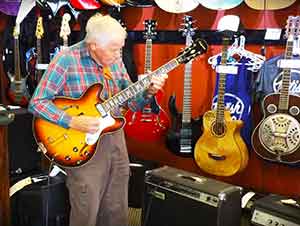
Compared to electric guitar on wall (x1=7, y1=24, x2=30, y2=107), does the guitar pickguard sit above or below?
below

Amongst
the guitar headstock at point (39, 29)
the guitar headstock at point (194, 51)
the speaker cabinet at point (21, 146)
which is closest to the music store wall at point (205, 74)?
the guitar headstock at point (194, 51)

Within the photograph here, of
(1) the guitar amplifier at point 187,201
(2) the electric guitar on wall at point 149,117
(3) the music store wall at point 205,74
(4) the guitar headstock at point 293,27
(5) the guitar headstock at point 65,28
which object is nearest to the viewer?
(1) the guitar amplifier at point 187,201

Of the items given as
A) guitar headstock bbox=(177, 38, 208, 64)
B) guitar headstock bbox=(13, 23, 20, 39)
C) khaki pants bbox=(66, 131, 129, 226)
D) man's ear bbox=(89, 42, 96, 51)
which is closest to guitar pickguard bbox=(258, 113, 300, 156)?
guitar headstock bbox=(177, 38, 208, 64)

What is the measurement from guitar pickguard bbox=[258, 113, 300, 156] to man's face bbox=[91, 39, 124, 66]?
39.7 inches

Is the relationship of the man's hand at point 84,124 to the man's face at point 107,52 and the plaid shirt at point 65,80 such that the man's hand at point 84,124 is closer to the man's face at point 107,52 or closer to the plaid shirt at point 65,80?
the plaid shirt at point 65,80

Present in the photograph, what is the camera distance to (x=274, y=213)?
2.10 metres

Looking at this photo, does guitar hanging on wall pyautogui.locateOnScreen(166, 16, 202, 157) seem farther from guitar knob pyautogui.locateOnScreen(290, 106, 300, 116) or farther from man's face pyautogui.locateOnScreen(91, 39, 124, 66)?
man's face pyautogui.locateOnScreen(91, 39, 124, 66)

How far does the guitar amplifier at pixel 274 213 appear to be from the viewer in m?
2.03

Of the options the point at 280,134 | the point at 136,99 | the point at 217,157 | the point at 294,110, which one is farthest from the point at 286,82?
the point at 136,99

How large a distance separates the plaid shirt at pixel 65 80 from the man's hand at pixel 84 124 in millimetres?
29

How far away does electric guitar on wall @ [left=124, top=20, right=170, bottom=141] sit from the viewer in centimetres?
298

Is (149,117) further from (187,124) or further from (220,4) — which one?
(220,4)

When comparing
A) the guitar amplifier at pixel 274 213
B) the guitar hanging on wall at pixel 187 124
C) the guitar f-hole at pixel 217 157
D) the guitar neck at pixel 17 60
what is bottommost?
the guitar amplifier at pixel 274 213

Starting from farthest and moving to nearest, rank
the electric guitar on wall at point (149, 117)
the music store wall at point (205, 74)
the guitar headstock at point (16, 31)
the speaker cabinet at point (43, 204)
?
1. the guitar headstock at point (16, 31)
2. the electric guitar on wall at point (149, 117)
3. the music store wall at point (205, 74)
4. the speaker cabinet at point (43, 204)
